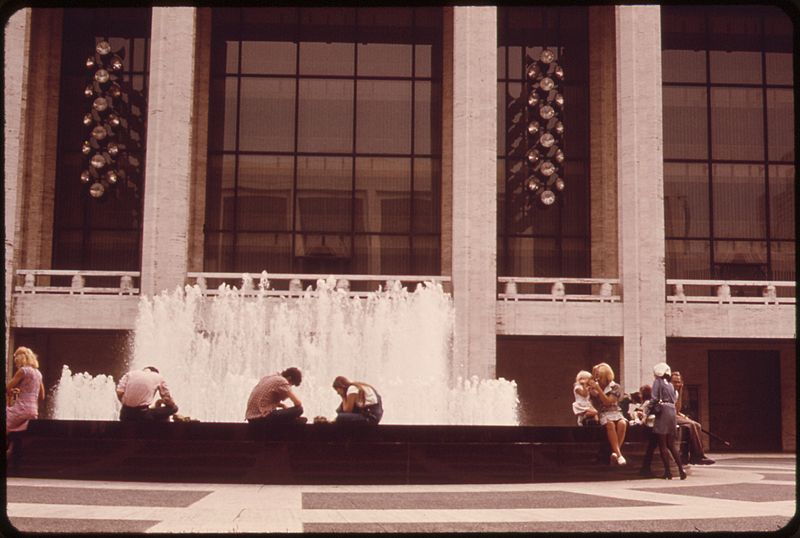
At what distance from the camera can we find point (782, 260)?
34000mm

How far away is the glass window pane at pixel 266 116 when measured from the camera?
3416cm

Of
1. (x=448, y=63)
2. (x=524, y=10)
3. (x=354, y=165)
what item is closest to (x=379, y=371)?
(x=354, y=165)

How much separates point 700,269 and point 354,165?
12.4 meters

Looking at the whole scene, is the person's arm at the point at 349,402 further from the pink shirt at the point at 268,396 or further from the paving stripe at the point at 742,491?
the paving stripe at the point at 742,491

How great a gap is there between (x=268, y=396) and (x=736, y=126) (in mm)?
26244

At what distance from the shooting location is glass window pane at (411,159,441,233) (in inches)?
1346

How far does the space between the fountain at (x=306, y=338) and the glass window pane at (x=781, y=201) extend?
43.0ft

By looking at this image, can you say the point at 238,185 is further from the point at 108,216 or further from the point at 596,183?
the point at 596,183

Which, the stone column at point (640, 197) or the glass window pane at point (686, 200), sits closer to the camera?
the stone column at point (640, 197)

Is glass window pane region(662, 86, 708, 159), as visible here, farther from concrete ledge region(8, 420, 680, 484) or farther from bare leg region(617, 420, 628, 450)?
Answer: concrete ledge region(8, 420, 680, 484)

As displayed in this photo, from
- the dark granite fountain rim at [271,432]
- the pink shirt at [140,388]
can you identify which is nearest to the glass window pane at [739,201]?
the dark granite fountain rim at [271,432]

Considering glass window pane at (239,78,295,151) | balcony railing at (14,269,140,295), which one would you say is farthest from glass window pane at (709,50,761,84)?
balcony railing at (14,269,140,295)

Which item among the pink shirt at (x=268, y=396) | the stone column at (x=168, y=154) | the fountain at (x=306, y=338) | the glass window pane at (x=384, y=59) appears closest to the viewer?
the pink shirt at (x=268, y=396)

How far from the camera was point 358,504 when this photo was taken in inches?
415
